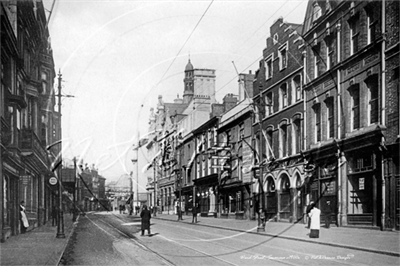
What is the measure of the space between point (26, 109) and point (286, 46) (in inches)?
784

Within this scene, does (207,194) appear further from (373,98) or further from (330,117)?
(373,98)

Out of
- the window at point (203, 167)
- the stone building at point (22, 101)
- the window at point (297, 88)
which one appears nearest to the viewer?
the stone building at point (22, 101)

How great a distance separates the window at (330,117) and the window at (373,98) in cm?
188

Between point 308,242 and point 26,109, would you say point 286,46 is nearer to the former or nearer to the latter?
point 308,242

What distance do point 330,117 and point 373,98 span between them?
8.72ft

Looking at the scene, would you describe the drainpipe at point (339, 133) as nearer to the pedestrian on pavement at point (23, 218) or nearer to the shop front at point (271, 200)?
the shop front at point (271, 200)

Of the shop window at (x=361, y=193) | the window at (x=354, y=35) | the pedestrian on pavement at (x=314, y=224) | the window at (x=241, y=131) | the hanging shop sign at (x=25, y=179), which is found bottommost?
the pedestrian on pavement at (x=314, y=224)

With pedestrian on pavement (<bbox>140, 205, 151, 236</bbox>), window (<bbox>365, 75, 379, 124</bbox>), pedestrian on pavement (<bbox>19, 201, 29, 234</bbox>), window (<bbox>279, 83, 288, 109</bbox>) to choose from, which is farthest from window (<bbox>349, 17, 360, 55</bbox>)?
pedestrian on pavement (<bbox>19, 201, 29, 234</bbox>)

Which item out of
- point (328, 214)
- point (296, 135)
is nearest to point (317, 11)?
point (296, 135)

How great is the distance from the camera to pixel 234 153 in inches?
1656

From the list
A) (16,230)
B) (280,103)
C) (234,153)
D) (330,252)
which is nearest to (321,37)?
(280,103)

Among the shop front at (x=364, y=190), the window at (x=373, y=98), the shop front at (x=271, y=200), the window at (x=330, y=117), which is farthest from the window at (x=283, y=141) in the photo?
the window at (x=373, y=98)

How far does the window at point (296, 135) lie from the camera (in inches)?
1068

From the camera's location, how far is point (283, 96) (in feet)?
96.1
